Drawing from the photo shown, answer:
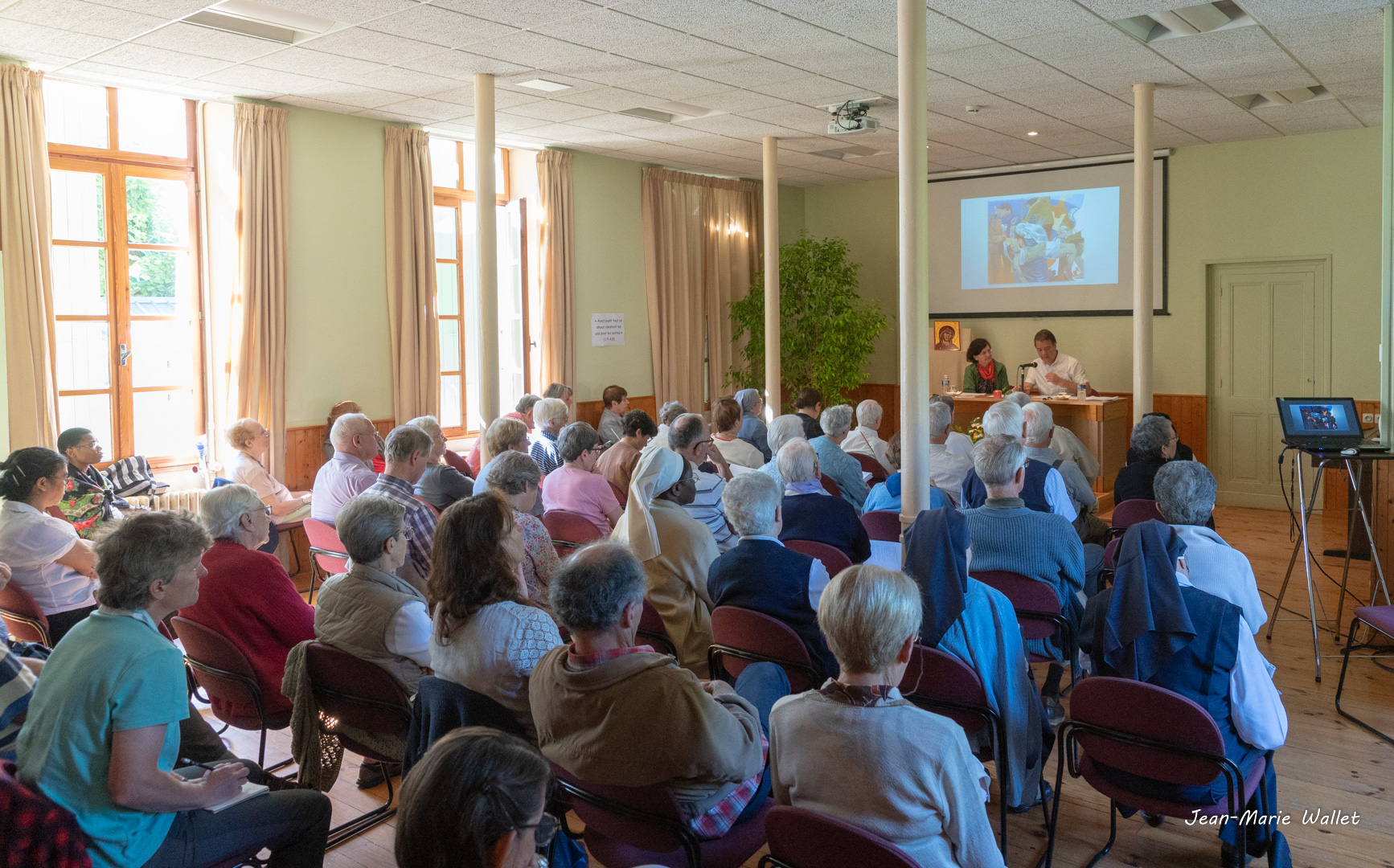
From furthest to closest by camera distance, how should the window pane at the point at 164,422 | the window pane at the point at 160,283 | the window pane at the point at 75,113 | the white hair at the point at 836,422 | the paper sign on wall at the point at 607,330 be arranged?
1. the paper sign on wall at the point at 607,330
2. the window pane at the point at 164,422
3. the window pane at the point at 160,283
4. the window pane at the point at 75,113
5. the white hair at the point at 836,422

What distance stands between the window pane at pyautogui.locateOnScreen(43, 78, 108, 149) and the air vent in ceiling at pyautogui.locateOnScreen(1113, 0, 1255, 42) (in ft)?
21.1

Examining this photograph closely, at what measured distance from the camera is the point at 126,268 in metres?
6.85

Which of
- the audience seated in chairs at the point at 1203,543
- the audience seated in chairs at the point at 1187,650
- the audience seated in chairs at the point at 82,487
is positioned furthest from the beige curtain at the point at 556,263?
the audience seated in chairs at the point at 1187,650

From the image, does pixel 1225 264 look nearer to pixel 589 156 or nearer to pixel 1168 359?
pixel 1168 359

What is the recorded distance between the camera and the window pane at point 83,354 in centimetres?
658

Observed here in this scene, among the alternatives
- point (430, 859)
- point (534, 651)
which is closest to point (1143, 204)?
point (534, 651)

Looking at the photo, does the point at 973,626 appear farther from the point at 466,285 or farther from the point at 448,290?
the point at 466,285

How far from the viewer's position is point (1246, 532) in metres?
8.34

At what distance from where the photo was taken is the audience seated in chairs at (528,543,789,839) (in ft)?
7.17

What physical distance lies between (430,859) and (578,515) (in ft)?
11.8

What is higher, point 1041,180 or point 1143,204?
point 1041,180

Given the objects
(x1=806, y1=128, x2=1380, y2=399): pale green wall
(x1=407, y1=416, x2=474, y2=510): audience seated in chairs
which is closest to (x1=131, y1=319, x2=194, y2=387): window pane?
(x1=407, y1=416, x2=474, y2=510): audience seated in chairs

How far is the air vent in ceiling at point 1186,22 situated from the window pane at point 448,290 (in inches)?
228

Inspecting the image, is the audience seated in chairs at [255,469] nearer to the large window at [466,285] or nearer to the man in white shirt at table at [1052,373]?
the large window at [466,285]
